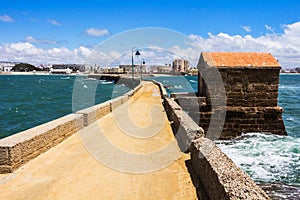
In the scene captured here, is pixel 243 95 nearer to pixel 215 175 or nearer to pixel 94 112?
pixel 94 112

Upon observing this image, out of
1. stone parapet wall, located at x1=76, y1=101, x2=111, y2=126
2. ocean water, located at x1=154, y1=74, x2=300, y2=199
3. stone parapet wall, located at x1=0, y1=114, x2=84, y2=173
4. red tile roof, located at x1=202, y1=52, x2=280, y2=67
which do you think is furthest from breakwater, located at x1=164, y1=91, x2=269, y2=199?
red tile roof, located at x1=202, y1=52, x2=280, y2=67

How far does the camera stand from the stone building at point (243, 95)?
14766mm

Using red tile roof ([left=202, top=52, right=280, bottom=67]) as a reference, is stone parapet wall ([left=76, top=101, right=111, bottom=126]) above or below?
below

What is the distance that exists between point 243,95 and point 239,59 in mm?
1978

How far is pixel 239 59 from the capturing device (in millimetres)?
15469

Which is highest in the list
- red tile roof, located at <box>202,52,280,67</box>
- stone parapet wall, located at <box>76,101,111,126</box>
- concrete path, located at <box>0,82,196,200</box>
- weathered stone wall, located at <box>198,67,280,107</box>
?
red tile roof, located at <box>202,52,280,67</box>

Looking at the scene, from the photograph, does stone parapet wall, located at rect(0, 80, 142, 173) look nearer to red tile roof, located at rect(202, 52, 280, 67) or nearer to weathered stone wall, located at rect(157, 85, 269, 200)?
weathered stone wall, located at rect(157, 85, 269, 200)

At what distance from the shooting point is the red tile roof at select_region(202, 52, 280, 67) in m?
15.0

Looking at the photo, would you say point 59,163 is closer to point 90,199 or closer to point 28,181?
point 28,181

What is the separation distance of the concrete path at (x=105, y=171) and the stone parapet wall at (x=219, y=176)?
36cm

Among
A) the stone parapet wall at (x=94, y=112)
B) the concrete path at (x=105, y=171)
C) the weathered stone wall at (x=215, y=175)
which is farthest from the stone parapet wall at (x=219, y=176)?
the stone parapet wall at (x=94, y=112)

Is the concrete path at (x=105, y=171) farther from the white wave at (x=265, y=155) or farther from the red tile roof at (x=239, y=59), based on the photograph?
the red tile roof at (x=239, y=59)

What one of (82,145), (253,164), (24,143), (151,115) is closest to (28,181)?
(24,143)

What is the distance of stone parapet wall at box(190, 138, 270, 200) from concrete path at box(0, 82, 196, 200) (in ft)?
1.19
